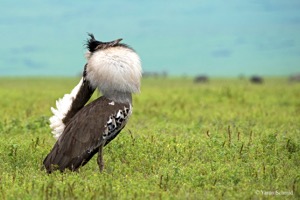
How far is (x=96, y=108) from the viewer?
9344 millimetres

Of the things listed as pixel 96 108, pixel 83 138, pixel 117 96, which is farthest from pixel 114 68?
pixel 83 138

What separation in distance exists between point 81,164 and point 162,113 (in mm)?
7718

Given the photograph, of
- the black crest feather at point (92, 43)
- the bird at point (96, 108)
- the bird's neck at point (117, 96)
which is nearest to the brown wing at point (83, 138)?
the bird at point (96, 108)

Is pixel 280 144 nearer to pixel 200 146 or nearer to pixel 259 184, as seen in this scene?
pixel 200 146

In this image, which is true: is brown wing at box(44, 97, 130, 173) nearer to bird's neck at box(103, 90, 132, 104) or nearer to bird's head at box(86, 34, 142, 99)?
bird's neck at box(103, 90, 132, 104)

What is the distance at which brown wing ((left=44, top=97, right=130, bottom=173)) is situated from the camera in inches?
360

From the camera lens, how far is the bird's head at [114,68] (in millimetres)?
9375

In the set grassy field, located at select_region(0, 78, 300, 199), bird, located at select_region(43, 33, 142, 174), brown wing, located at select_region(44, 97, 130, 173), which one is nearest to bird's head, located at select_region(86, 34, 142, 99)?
bird, located at select_region(43, 33, 142, 174)

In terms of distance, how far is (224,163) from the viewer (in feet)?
31.9

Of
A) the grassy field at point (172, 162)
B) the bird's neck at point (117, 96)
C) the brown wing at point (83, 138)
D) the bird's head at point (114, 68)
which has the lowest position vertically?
the grassy field at point (172, 162)

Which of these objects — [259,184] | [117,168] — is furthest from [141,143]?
[259,184]

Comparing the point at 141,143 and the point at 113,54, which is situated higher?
the point at 113,54

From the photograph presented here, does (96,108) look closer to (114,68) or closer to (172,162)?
(114,68)

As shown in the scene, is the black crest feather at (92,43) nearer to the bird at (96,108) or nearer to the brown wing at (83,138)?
the bird at (96,108)
